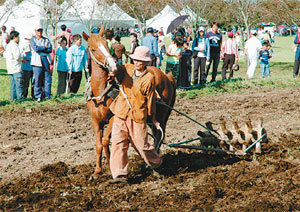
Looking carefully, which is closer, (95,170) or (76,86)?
(95,170)

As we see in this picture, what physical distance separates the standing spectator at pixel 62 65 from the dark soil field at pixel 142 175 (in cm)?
308

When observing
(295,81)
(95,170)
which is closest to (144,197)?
(95,170)

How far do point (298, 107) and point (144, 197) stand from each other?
7715mm

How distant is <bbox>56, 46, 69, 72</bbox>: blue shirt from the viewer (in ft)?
43.6

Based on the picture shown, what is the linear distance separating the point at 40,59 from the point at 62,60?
1.36m

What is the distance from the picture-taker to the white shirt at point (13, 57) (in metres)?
11.9

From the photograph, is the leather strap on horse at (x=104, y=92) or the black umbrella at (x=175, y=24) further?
the black umbrella at (x=175, y=24)

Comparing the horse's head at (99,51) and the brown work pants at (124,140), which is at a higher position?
the horse's head at (99,51)

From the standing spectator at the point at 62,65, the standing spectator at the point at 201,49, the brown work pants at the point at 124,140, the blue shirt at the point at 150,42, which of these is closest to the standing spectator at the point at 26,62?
the standing spectator at the point at 62,65

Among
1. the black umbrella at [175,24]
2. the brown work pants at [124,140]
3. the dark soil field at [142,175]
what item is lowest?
the dark soil field at [142,175]

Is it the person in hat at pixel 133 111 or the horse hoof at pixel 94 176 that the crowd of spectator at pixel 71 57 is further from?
the person in hat at pixel 133 111

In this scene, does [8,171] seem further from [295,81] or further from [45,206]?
[295,81]

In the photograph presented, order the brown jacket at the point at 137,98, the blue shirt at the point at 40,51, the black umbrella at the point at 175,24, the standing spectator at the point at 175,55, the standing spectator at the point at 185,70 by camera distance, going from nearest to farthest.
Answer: the brown jacket at the point at 137,98 < the blue shirt at the point at 40,51 < the standing spectator at the point at 175,55 < the standing spectator at the point at 185,70 < the black umbrella at the point at 175,24

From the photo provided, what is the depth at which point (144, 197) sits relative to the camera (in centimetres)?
577
